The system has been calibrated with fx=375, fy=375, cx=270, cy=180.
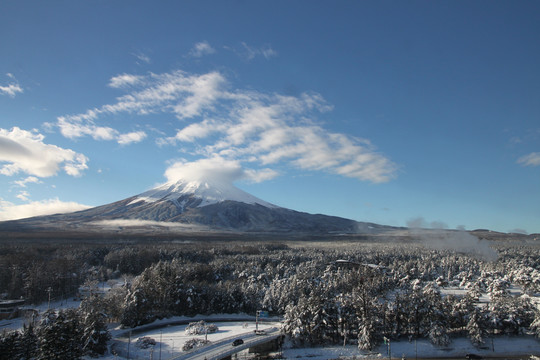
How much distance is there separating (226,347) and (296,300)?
23640 millimetres

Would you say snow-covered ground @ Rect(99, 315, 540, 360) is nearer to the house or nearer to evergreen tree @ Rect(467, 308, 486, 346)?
evergreen tree @ Rect(467, 308, 486, 346)

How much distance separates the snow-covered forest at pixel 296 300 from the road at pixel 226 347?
12.2 ft

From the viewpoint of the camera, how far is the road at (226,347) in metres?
49.0

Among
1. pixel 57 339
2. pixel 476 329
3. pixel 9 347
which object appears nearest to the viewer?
pixel 9 347

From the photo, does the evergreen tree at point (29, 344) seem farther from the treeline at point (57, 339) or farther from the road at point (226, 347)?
the road at point (226, 347)

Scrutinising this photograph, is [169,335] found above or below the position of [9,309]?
below

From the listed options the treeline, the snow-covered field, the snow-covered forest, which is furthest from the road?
the treeline

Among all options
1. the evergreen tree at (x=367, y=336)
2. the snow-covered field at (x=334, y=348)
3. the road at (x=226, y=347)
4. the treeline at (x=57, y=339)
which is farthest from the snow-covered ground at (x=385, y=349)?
the treeline at (x=57, y=339)

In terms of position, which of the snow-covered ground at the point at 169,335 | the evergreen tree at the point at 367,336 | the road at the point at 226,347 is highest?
the evergreen tree at the point at 367,336

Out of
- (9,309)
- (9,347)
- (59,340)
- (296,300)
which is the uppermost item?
(296,300)

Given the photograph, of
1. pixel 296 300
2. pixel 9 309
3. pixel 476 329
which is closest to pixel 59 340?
pixel 9 309

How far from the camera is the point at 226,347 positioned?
173 ft

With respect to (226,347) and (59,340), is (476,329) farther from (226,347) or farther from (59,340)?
(59,340)

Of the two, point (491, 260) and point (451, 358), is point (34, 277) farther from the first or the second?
point (491, 260)
